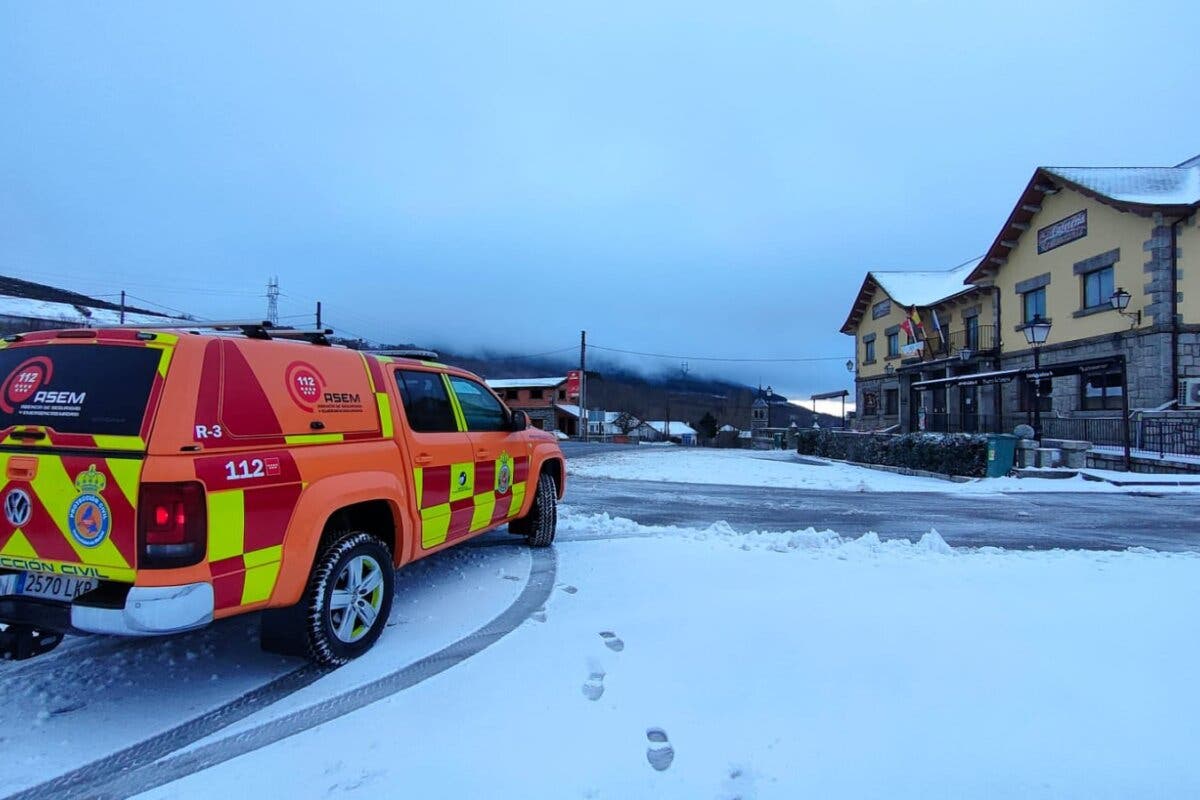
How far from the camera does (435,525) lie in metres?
4.52

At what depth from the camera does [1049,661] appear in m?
3.43

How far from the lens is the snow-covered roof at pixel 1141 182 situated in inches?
745

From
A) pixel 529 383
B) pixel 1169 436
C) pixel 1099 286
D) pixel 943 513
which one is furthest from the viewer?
pixel 529 383

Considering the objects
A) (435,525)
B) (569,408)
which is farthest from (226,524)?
(569,408)

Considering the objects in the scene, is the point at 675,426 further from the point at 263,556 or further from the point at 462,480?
the point at 263,556

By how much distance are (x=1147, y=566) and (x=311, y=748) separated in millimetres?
6633

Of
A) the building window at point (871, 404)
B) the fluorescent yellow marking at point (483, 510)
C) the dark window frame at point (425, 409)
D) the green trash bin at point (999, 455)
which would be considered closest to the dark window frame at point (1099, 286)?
the green trash bin at point (999, 455)

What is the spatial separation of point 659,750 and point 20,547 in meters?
3.02

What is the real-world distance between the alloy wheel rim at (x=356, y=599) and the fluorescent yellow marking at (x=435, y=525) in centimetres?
54

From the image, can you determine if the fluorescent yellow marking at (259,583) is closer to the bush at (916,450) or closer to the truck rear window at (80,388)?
the truck rear window at (80,388)

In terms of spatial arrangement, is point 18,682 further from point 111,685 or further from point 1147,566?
point 1147,566

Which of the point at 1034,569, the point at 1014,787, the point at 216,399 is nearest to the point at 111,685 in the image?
the point at 216,399

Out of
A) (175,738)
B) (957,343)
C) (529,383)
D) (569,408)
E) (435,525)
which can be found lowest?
(175,738)

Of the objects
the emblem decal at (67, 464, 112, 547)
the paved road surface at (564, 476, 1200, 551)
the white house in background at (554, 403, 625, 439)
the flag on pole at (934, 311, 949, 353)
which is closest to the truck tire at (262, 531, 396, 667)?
the emblem decal at (67, 464, 112, 547)
